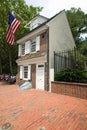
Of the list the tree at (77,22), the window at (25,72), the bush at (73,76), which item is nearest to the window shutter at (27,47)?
the window at (25,72)

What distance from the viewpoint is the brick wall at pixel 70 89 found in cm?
788

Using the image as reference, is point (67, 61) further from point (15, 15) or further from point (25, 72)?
point (15, 15)

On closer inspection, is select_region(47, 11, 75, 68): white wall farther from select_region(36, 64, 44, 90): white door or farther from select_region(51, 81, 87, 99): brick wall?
select_region(51, 81, 87, 99): brick wall

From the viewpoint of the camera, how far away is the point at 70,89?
861 centimetres

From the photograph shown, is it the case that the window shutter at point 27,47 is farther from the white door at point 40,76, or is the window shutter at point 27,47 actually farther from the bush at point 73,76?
the bush at point 73,76

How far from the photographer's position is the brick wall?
7877 millimetres

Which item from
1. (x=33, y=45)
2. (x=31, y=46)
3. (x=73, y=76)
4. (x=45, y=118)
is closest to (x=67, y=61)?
(x=73, y=76)

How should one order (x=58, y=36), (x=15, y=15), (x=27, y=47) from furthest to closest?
1. (x=15, y=15)
2. (x=27, y=47)
3. (x=58, y=36)

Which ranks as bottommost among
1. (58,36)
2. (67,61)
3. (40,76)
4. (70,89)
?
(70,89)

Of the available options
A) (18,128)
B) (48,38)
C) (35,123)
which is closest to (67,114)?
(35,123)

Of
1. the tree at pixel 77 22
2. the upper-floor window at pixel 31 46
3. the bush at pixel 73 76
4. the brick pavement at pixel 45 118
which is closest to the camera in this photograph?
the brick pavement at pixel 45 118

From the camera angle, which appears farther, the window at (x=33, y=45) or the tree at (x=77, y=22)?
the tree at (x=77, y=22)

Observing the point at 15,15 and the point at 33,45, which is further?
the point at 15,15

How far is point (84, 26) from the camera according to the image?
26.1m
